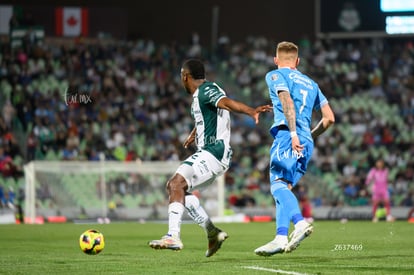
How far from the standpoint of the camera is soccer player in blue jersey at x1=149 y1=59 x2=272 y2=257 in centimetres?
1009

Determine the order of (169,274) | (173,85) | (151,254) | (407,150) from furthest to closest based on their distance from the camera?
(173,85) < (407,150) < (151,254) < (169,274)

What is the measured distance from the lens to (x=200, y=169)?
1025 cm

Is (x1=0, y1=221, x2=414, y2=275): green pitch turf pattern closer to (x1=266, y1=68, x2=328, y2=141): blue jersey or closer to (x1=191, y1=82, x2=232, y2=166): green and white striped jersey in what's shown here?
(x1=191, y1=82, x2=232, y2=166): green and white striped jersey

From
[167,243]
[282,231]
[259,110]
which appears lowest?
[167,243]

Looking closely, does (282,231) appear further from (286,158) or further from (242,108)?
(242,108)

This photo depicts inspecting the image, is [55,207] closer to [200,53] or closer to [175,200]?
[200,53]

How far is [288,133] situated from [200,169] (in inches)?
45.9

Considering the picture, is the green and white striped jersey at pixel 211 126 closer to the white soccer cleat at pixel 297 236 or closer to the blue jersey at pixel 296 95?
the blue jersey at pixel 296 95

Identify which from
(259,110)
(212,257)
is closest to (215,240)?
(212,257)

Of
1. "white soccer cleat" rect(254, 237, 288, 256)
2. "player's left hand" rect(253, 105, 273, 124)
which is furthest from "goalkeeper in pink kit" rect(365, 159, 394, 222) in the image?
"white soccer cleat" rect(254, 237, 288, 256)

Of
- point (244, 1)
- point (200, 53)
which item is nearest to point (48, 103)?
point (200, 53)

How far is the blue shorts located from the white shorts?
0.78m

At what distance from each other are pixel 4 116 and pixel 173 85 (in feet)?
23.7

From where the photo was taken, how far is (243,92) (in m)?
35.2
